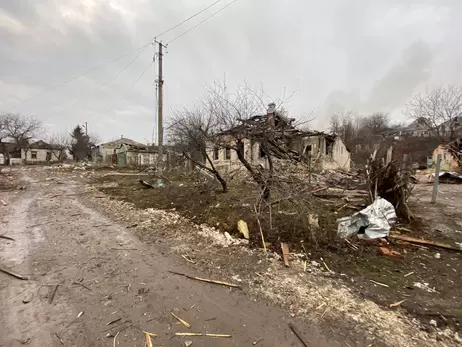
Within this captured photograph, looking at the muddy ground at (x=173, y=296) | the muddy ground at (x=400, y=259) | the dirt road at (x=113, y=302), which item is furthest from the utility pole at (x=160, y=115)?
the dirt road at (x=113, y=302)

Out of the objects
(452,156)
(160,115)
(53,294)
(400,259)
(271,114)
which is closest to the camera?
(53,294)

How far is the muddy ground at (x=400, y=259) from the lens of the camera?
8.79 feet

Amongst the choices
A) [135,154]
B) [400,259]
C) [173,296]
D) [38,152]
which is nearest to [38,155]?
[38,152]

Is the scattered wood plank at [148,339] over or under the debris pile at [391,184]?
under

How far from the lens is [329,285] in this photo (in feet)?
9.96

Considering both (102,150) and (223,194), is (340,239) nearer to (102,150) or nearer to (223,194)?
(223,194)

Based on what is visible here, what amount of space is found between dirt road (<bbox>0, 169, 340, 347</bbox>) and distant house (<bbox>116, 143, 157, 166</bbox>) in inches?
1223

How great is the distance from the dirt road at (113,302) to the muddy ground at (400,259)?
1.30 meters

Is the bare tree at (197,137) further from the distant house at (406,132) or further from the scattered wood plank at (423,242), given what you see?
the distant house at (406,132)

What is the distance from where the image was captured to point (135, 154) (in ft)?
116

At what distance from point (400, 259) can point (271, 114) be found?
4161 mm

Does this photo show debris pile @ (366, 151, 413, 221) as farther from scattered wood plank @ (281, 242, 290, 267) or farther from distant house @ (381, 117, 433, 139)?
distant house @ (381, 117, 433, 139)

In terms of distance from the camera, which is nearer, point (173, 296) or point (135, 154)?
point (173, 296)

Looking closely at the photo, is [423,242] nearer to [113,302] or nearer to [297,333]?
[297,333]
